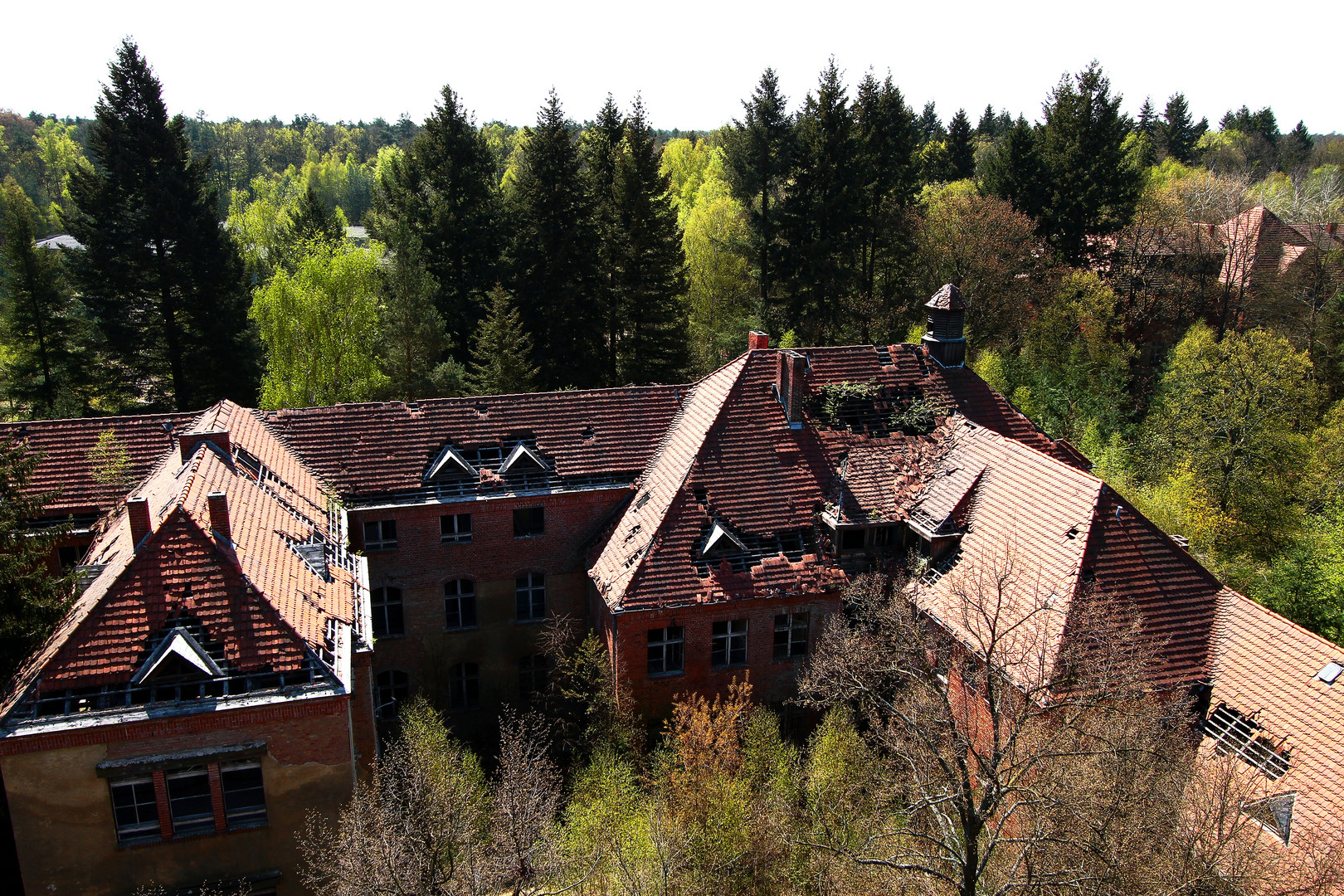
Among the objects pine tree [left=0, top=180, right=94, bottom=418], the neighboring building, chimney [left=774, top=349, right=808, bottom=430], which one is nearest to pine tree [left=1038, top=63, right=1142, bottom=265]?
chimney [left=774, top=349, right=808, bottom=430]

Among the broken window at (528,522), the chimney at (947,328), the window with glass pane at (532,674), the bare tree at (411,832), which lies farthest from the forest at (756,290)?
the bare tree at (411,832)

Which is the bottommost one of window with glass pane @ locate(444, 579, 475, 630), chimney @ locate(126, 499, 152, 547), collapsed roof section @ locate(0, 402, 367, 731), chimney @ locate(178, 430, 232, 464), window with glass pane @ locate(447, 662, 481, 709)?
window with glass pane @ locate(447, 662, 481, 709)

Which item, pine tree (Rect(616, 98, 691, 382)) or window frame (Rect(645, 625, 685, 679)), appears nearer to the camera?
window frame (Rect(645, 625, 685, 679))

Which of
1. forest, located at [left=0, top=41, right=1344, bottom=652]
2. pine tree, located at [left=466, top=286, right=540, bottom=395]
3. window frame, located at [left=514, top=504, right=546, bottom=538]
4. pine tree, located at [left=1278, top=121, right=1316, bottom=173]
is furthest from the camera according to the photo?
pine tree, located at [left=1278, top=121, right=1316, bottom=173]

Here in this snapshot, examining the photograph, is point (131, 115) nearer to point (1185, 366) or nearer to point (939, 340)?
point (939, 340)

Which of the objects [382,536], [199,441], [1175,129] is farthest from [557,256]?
[1175,129]

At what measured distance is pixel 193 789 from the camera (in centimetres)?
1939

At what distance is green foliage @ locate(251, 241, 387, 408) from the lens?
39188 millimetres

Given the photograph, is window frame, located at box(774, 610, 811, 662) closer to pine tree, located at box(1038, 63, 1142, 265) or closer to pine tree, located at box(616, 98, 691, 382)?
pine tree, located at box(616, 98, 691, 382)

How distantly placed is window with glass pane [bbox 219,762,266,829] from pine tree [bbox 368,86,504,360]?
29927 mm

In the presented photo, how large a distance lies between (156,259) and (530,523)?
2729 centimetres

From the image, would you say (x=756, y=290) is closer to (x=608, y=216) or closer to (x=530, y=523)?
(x=608, y=216)

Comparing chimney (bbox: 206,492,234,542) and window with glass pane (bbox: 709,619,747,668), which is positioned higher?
chimney (bbox: 206,492,234,542)

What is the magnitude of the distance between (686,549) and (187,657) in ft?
44.2
